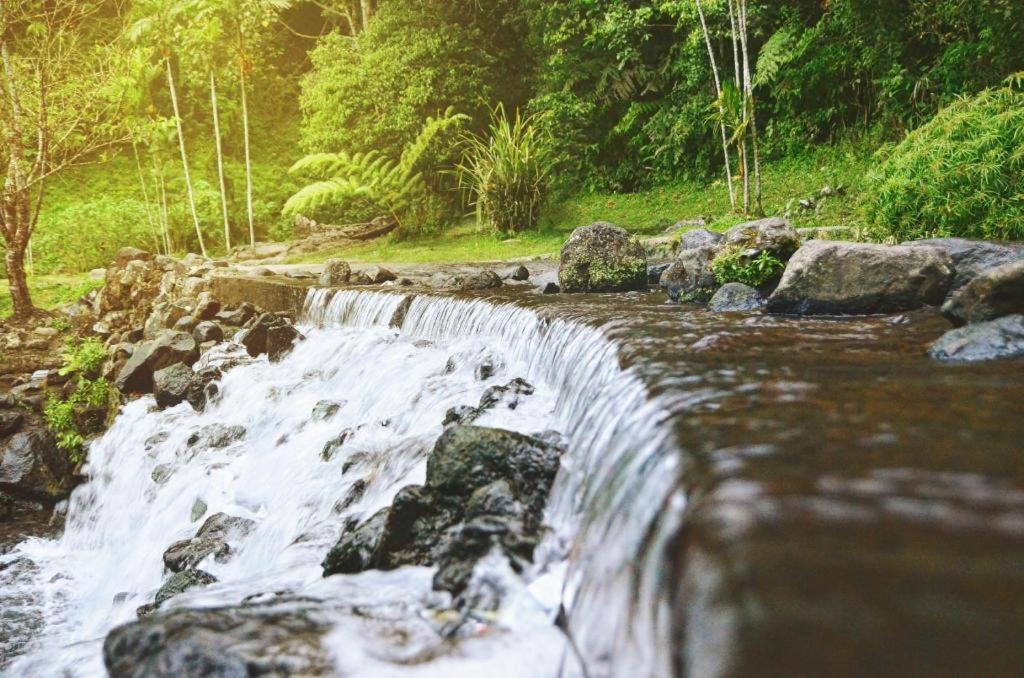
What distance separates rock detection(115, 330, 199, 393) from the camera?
9.23m

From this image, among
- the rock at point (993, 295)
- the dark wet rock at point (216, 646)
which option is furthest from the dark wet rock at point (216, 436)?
the rock at point (993, 295)

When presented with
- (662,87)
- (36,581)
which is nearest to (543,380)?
(36,581)

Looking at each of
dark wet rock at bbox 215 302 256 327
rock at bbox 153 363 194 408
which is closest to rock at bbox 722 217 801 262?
rock at bbox 153 363 194 408

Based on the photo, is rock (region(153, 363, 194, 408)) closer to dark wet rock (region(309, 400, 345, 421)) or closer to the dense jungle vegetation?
dark wet rock (region(309, 400, 345, 421))

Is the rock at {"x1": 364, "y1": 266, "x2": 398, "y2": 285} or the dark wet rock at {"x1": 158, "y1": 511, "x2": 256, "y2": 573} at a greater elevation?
the rock at {"x1": 364, "y1": 266, "x2": 398, "y2": 285}

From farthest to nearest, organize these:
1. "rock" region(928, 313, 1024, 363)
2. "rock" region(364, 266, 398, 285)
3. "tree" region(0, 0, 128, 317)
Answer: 1. "tree" region(0, 0, 128, 317)
2. "rock" region(364, 266, 398, 285)
3. "rock" region(928, 313, 1024, 363)

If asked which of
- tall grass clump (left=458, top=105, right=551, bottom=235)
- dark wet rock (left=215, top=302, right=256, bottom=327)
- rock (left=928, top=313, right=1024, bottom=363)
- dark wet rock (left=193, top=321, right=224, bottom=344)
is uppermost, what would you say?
tall grass clump (left=458, top=105, right=551, bottom=235)

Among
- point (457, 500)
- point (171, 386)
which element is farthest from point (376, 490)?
point (171, 386)

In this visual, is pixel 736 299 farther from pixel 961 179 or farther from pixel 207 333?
pixel 207 333

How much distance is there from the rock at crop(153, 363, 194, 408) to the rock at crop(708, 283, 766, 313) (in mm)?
6793

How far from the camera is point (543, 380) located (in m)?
5.07

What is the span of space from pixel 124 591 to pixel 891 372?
574 cm

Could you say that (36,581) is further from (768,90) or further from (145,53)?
(768,90)

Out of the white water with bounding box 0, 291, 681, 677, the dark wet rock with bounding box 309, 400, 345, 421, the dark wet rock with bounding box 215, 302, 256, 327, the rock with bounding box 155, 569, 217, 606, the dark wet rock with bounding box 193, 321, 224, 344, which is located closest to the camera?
the white water with bounding box 0, 291, 681, 677
